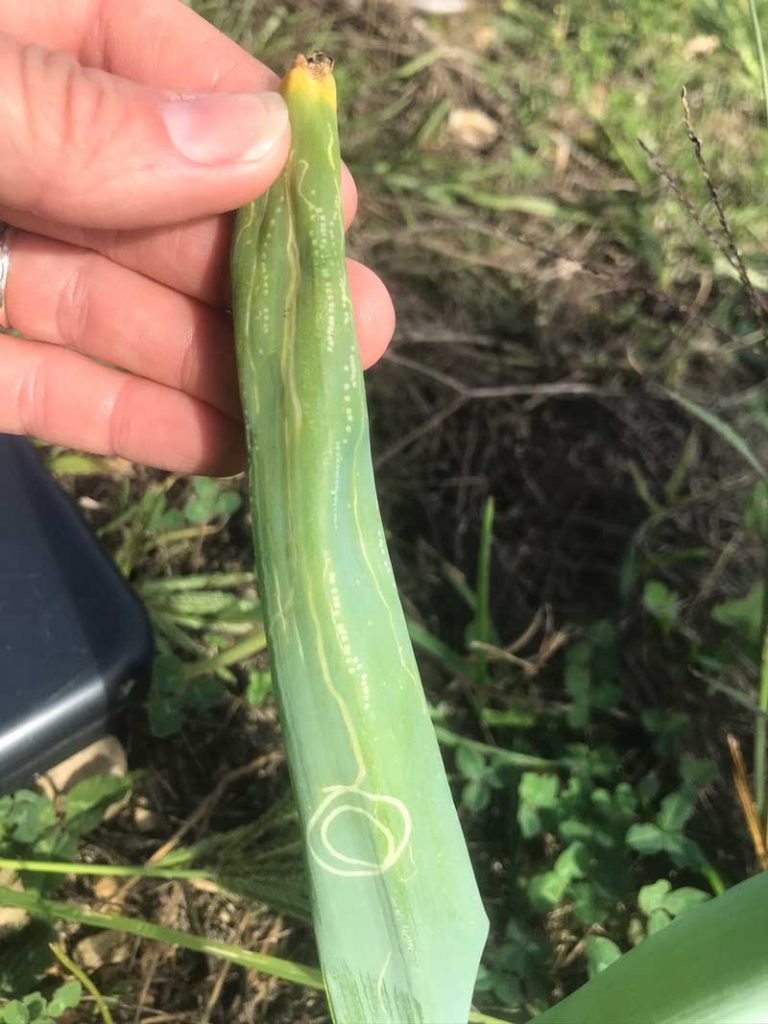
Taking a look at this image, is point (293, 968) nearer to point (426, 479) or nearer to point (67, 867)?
point (67, 867)

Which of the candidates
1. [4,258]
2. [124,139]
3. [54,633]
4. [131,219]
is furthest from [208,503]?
[124,139]

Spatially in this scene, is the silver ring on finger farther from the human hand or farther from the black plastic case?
the black plastic case

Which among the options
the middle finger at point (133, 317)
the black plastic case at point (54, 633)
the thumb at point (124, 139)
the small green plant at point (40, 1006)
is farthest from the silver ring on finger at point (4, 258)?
the small green plant at point (40, 1006)

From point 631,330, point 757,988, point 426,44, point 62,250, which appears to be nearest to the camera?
→ point 757,988

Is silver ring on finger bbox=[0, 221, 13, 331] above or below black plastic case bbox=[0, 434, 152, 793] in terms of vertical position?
above

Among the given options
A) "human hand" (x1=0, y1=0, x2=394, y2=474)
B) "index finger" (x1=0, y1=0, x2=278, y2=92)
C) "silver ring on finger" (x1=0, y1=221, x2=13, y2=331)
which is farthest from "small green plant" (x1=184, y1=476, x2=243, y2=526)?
"index finger" (x1=0, y1=0, x2=278, y2=92)

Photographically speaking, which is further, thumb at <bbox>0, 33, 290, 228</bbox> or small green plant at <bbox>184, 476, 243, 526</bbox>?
small green plant at <bbox>184, 476, 243, 526</bbox>

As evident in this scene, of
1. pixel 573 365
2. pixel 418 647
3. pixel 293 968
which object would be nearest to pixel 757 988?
pixel 293 968
